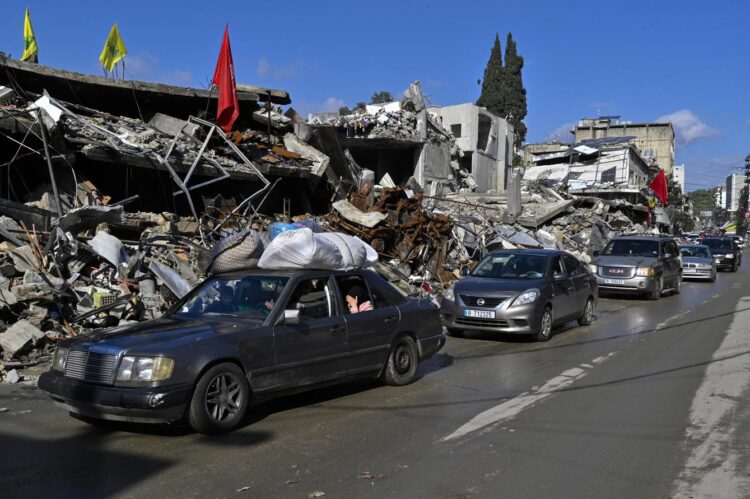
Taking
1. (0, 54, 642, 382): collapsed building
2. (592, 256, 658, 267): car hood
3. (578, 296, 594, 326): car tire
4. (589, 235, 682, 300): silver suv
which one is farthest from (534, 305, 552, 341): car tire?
(592, 256, 658, 267): car hood

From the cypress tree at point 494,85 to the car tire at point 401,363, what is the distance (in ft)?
201

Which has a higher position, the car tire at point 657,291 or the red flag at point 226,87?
the red flag at point 226,87

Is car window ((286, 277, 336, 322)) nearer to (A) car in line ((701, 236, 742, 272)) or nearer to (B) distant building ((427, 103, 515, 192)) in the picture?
(A) car in line ((701, 236, 742, 272))

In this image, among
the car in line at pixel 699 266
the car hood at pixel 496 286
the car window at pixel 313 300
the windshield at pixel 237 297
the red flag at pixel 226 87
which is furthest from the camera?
the car in line at pixel 699 266

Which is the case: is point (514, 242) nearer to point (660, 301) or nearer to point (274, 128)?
point (660, 301)

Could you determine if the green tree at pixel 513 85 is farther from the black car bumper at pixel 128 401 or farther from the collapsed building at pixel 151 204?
the black car bumper at pixel 128 401

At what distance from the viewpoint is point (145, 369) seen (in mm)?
5465

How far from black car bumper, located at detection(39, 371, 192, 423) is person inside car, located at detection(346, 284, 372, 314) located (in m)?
2.30

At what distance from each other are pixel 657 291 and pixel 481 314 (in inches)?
386

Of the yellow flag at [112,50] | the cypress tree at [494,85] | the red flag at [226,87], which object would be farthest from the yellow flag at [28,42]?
the cypress tree at [494,85]

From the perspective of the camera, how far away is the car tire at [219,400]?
5.66 meters

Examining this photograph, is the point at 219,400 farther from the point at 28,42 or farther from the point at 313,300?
the point at 28,42

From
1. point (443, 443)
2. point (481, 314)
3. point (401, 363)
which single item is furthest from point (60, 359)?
point (481, 314)

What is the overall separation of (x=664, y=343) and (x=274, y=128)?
14570 mm
